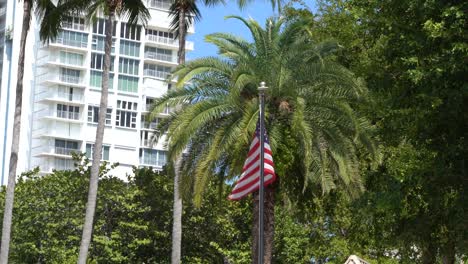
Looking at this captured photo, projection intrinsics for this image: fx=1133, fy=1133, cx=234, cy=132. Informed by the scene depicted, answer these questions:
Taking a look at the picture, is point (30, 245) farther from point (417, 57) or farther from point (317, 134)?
point (417, 57)

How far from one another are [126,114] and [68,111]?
22.3 feet

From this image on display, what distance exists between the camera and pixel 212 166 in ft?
114

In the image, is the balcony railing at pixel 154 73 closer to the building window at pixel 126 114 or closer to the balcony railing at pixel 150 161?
the building window at pixel 126 114

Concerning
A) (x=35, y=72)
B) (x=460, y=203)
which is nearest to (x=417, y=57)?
(x=460, y=203)

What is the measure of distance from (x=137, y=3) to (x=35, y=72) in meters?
77.0

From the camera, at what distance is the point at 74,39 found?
401ft

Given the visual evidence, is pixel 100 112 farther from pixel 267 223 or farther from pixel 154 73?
pixel 154 73

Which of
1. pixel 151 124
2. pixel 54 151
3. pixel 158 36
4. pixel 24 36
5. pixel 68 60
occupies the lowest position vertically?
pixel 24 36

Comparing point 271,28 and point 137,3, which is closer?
point 271,28

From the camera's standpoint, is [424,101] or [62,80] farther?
[62,80]

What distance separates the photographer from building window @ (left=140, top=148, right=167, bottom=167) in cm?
12625

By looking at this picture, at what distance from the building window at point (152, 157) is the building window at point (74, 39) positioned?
1379 cm

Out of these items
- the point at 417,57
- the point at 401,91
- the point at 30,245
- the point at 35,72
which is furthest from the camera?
the point at 35,72

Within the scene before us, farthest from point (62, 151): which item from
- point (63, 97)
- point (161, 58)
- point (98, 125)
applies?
point (98, 125)
